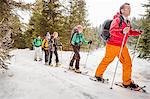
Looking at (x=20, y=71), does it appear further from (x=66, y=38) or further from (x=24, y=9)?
(x=66, y=38)

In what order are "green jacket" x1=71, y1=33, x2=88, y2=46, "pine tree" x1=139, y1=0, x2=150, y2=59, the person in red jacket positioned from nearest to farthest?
the person in red jacket, "green jacket" x1=71, y1=33, x2=88, y2=46, "pine tree" x1=139, y1=0, x2=150, y2=59

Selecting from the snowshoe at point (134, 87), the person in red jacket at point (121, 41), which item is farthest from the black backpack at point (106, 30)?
the snowshoe at point (134, 87)

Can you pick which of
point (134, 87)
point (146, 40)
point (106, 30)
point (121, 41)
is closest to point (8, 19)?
point (106, 30)

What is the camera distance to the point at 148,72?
614 inches

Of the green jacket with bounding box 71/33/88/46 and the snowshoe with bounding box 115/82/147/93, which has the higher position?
the green jacket with bounding box 71/33/88/46

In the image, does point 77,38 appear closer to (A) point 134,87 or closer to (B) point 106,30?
(B) point 106,30

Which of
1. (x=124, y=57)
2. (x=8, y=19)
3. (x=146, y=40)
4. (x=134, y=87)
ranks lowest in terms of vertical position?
(x=134, y=87)

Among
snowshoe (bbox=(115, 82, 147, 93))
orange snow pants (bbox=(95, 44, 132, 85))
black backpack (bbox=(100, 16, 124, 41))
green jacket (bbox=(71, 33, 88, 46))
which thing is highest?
black backpack (bbox=(100, 16, 124, 41))

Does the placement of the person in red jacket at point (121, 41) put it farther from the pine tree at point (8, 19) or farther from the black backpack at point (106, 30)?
the pine tree at point (8, 19)

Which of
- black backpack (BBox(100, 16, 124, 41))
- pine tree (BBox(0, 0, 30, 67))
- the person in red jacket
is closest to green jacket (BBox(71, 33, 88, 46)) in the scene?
pine tree (BBox(0, 0, 30, 67))

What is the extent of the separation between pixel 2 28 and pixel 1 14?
140cm

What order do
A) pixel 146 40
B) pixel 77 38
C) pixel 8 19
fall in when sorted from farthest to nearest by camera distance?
pixel 146 40
pixel 77 38
pixel 8 19

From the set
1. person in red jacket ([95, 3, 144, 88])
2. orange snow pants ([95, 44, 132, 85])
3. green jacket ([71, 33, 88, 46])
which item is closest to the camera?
person in red jacket ([95, 3, 144, 88])

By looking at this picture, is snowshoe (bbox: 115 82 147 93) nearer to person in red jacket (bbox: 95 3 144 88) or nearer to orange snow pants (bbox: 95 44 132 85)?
person in red jacket (bbox: 95 3 144 88)
